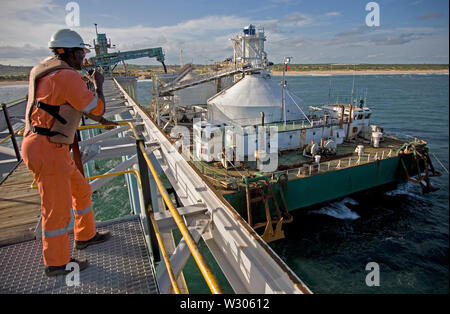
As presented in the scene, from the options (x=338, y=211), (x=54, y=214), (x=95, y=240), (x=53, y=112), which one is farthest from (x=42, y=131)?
(x=338, y=211)

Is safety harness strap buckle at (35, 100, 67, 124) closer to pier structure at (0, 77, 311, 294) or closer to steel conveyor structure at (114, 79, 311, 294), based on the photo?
pier structure at (0, 77, 311, 294)

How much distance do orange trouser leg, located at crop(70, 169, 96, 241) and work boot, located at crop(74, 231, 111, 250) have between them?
5 centimetres

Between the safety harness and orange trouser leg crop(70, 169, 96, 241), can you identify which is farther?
orange trouser leg crop(70, 169, 96, 241)

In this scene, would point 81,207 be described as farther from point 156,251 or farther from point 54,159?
point 156,251

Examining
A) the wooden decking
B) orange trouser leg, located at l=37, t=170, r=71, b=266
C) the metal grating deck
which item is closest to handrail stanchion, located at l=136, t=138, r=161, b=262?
the metal grating deck

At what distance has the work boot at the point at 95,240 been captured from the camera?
12.4 feet

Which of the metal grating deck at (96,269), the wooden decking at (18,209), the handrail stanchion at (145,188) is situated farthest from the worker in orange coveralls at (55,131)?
the wooden decking at (18,209)

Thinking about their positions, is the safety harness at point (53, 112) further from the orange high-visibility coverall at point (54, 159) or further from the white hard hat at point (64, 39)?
the white hard hat at point (64, 39)

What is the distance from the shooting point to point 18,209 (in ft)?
15.9

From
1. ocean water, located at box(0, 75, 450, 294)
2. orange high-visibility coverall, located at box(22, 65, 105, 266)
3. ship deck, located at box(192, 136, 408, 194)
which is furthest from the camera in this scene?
ship deck, located at box(192, 136, 408, 194)

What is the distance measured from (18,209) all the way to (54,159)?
2820mm

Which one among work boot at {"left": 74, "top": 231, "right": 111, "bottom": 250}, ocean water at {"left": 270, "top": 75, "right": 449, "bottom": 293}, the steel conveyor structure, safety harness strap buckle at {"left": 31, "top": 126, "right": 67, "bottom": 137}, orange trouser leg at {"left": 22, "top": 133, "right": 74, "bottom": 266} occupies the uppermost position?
safety harness strap buckle at {"left": 31, "top": 126, "right": 67, "bottom": 137}

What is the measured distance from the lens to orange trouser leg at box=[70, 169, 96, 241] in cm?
356

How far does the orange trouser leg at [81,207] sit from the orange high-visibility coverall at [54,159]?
0.48 m
